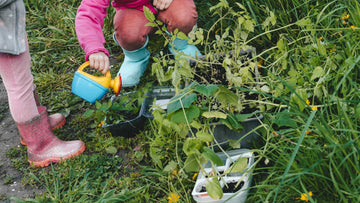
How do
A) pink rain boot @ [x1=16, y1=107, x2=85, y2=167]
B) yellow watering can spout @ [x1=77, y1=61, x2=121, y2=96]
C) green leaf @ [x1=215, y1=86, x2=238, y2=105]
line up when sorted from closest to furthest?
green leaf @ [x1=215, y1=86, x2=238, y2=105]
yellow watering can spout @ [x1=77, y1=61, x2=121, y2=96]
pink rain boot @ [x1=16, y1=107, x2=85, y2=167]

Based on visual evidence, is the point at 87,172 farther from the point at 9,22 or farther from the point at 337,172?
the point at 337,172

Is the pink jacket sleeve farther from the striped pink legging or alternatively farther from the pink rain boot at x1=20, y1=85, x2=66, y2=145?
the pink rain boot at x1=20, y1=85, x2=66, y2=145

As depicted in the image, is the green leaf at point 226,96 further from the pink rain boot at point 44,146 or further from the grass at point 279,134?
the pink rain boot at point 44,146

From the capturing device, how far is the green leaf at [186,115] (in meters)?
1.57

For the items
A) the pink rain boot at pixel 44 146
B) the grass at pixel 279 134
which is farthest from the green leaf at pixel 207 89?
the pink rain boot at pixel 44 146

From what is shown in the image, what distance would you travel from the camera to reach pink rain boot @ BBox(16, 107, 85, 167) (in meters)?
2.09

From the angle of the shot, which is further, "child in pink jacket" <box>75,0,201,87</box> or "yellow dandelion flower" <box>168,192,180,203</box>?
"child in pink jacket" <box>75,0,201,87</box>

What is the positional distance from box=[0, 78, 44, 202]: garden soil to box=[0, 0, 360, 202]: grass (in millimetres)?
42

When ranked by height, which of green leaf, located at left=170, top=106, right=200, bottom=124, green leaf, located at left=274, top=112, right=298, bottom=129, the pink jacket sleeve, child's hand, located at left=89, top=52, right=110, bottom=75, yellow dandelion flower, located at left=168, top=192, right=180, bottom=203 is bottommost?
yellow dandelion flower, located at left=168, top=192, right=180, bottom=203

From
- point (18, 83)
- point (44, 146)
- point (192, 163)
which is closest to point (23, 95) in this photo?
point (18, 83)

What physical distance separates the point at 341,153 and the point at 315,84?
0.42 metres

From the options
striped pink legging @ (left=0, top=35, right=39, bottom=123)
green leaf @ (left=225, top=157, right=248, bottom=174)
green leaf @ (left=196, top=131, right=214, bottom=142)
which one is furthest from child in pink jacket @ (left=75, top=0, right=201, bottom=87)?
green leaf @ (left=225, top=157, right=248, bottom=174)

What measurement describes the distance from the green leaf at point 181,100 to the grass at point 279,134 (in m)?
0.20

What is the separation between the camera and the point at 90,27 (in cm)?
208
